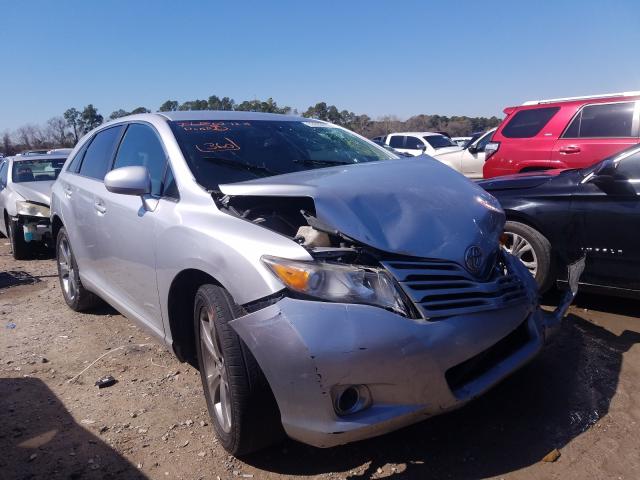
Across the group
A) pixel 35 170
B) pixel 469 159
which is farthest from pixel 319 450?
pixel 469 159

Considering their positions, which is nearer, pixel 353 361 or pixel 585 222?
pixel 353 361

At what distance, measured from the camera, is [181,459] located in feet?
9.12

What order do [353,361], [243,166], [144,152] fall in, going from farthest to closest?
[144,152], [243,166], [353,361]

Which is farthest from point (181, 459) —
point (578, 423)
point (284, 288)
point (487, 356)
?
point (578, 423)

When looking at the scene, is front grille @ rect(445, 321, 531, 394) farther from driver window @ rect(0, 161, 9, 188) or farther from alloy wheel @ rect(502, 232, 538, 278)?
driver window @ rect(0, 161, 9, 188)

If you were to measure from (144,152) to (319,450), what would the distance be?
2269mm

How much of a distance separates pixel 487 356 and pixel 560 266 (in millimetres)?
2200

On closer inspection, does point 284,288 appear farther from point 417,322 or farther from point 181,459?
point 181,459

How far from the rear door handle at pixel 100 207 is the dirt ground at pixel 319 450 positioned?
1.07 metres

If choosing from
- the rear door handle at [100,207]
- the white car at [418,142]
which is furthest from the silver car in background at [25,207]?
the white car at [418,142]

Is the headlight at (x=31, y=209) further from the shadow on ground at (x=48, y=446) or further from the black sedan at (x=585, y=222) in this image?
the black sedan at (x=585, y=222)

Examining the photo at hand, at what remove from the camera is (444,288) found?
2.46 metres

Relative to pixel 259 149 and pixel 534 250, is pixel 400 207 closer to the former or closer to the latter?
pixel 259 149

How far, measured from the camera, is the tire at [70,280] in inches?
197
